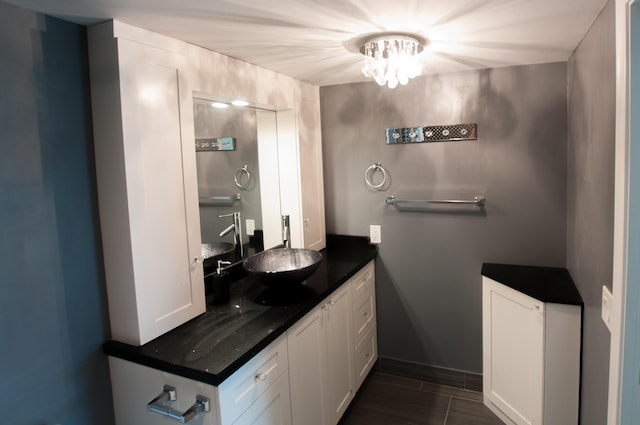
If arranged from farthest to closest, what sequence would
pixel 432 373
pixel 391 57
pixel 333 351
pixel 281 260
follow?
pixel 432 373 < pixel 281 260 < pixel 333 351 < pixel 391 57

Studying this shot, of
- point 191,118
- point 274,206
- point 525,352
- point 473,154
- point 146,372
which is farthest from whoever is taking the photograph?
point 274,206

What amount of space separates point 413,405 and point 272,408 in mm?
1330

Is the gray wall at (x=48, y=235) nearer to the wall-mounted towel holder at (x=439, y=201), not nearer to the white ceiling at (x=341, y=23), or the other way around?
the white ceiling at (x=341, y=23)

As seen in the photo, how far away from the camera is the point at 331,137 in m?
3.16

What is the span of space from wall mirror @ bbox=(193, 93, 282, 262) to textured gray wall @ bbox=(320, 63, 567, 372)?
20.9 inches

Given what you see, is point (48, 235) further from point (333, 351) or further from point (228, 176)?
point (333, 351)

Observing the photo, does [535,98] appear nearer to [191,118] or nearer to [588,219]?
[588,219]

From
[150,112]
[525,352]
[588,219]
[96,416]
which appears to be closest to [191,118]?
[150,112]

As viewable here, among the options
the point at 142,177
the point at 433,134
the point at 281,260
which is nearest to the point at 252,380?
the point at 142,177

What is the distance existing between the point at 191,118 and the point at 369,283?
1.73 metres

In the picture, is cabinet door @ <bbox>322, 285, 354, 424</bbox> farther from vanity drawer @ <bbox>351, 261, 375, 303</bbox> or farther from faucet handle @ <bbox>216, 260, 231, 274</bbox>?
faucet handle @ <bbox>216, 260, 231, 274</bbox>

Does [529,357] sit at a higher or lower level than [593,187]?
lower

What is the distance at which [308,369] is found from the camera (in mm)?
2133

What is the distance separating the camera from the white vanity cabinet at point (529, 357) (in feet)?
7.04
